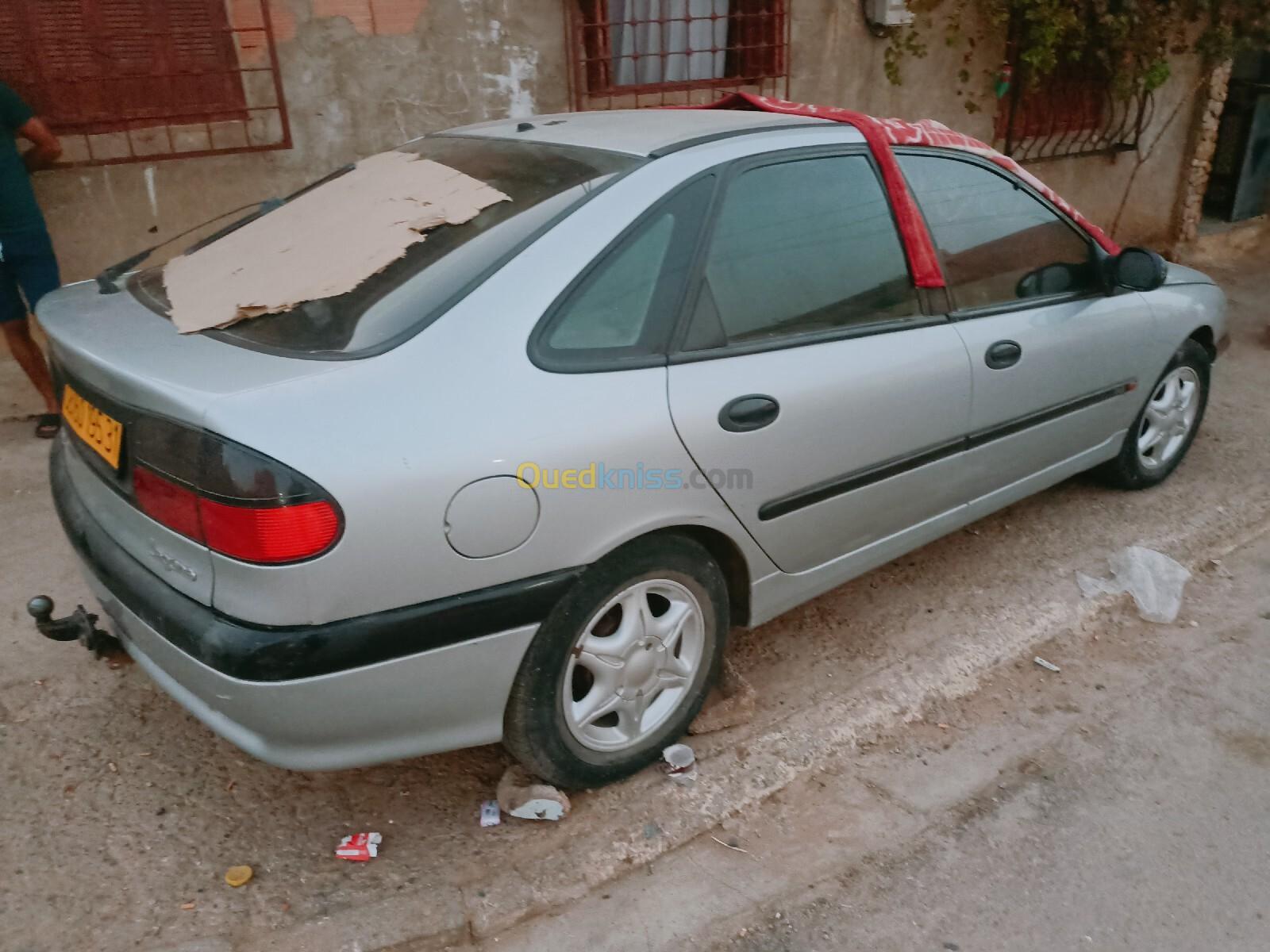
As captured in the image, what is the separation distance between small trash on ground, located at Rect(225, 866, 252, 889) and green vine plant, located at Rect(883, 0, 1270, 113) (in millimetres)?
6148

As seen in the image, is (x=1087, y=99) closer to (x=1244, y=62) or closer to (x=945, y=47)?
(x=945, y=47)

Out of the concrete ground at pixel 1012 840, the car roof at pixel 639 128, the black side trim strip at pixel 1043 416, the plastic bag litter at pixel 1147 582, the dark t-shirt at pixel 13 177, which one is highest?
the car roof at pixel 639 128

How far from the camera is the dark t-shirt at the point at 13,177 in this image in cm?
406

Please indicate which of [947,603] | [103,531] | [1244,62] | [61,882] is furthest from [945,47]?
[61,882]

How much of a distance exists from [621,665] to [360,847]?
759mm

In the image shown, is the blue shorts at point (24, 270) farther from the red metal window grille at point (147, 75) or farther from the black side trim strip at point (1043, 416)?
the black side trim strip at point (1043, 416)

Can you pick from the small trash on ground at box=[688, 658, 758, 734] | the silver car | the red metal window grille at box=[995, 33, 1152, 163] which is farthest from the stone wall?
the small trash on ground at box=[688, 658, 758, 734]

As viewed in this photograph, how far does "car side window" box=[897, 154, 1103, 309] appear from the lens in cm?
294

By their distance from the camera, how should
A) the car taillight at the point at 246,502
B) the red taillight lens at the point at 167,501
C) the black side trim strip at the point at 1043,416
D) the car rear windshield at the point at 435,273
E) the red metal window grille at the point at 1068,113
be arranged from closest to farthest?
the car taillight at the point at 246,502 < the red taillight lens at the point at 167,501 < the car rear windshield at the point at 435,273 < the black side trim strip at the point at 1043,416 < the red metal window grille at the point at 1068,113

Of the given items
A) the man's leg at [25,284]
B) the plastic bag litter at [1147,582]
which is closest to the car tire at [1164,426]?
the plastic bag litter at [1147,582]

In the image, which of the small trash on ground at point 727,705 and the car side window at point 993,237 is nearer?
the small trash on ground at point 727,705

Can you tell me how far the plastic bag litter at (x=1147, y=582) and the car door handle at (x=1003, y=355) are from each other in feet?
3.11

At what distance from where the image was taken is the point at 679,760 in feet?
8.38

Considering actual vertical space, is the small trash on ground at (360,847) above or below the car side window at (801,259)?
below
